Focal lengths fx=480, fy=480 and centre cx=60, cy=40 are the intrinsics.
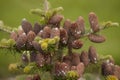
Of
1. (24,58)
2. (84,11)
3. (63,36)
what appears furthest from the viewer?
(84,11)

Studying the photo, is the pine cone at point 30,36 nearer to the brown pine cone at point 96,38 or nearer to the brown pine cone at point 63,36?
the brown pine cone at point 63,36

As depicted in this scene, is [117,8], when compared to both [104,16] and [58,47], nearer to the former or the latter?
[104,16]

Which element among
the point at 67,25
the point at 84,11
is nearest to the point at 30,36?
the point at 67,25

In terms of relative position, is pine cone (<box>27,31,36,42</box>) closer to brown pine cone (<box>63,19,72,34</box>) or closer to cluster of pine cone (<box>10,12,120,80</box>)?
cluster of pine cone (<box>10,12,120,80</box>)

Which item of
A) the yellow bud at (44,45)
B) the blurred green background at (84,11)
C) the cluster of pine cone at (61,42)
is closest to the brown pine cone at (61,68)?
the cluster of pine cone at (61,42)

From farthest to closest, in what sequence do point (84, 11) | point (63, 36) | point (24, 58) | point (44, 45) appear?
1. point (84, 11)
2. point (24, 58)
3. point (63, 36)
4. point (44, 45)

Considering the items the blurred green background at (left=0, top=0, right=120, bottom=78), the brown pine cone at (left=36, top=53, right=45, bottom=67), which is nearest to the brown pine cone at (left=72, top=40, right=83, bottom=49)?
the brown pine cone at (left=36, top=53, right=45, bottom=67)

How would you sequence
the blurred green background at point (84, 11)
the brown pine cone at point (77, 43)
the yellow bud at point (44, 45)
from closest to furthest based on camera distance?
1. the yellow bud at point (44, 45)
2. the brown pine cone at point (77, 43)
3. the blurred green background at point (84, 11)

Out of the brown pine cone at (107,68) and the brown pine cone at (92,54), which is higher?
the brown pine cone at (92,54)

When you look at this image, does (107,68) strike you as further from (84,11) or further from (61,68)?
(84,11)
